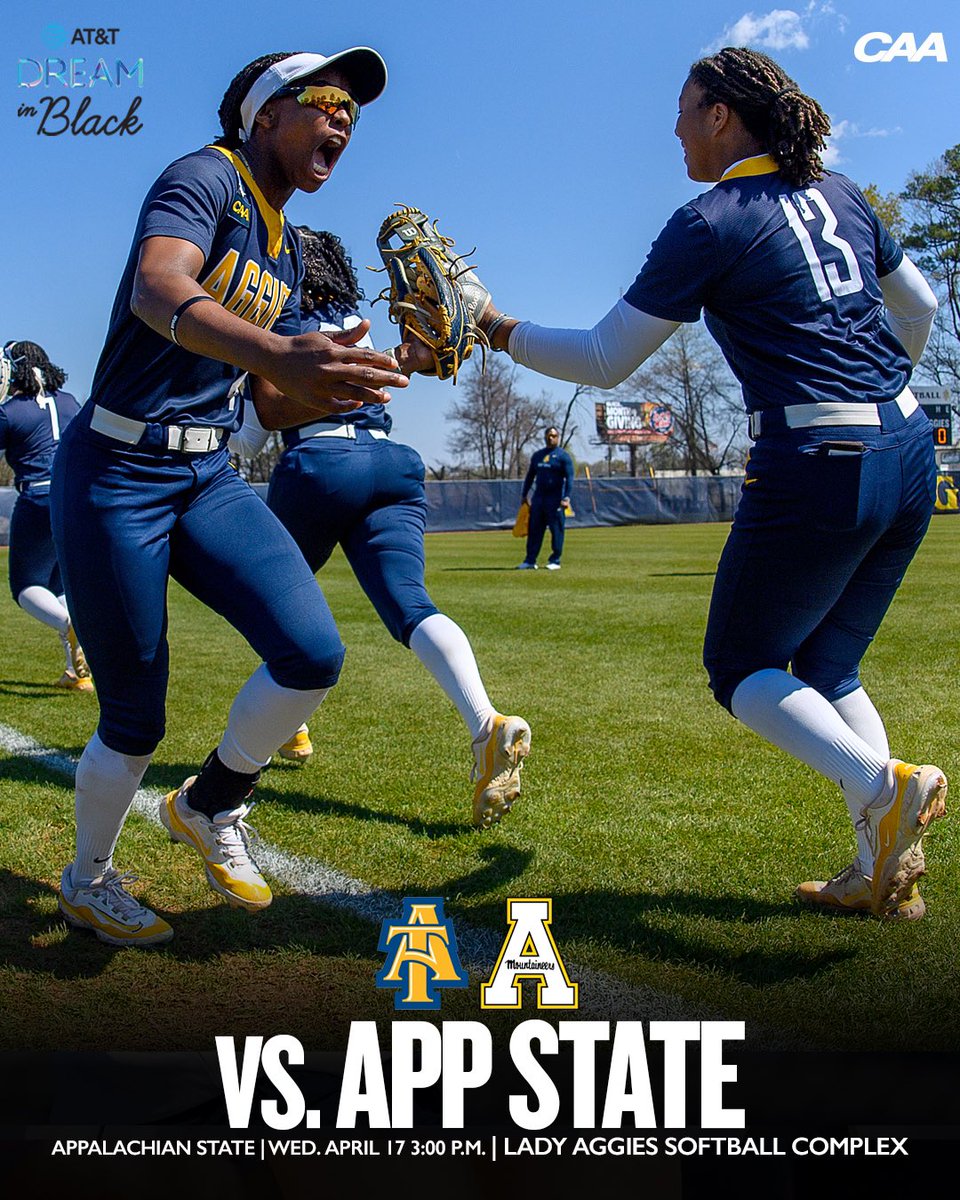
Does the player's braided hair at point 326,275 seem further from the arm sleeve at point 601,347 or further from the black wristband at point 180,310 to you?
the black wristband at point 180,310

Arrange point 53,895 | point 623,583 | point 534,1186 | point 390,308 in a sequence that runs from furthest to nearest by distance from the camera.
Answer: point 623,583 < point 53,895 < point 390,308 < point 534,1186

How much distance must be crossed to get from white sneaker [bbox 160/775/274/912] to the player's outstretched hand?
3.89ft

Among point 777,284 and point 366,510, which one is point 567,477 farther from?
point 777,284

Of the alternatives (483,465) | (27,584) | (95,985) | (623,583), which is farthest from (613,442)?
(95,985)

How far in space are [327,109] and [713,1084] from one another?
2.13 metres

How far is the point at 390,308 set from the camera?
268 centimetres

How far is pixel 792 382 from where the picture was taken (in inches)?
97.9

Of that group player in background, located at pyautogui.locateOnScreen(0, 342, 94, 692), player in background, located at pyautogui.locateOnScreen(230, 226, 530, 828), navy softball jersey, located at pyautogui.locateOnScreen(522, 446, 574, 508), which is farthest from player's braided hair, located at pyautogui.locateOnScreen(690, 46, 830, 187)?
navy softball jersey, located at pyautogui.locateOnScreen(522, 446, 574, 508)

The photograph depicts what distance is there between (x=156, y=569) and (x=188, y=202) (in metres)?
0.77

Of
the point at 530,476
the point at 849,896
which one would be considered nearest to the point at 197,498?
the point at 849,896

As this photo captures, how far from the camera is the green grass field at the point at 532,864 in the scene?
238cm

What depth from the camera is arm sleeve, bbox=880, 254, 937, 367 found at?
109 inches

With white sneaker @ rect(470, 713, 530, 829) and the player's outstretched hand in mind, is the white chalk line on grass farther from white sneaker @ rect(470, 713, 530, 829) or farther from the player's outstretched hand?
the player's outstretched hand

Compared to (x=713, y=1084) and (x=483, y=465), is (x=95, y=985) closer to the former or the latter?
(x=713, y=1084)
